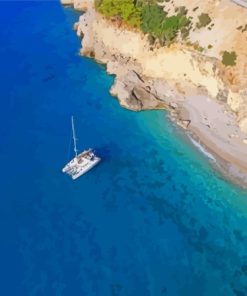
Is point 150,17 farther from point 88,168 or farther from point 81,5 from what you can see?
point 81,5

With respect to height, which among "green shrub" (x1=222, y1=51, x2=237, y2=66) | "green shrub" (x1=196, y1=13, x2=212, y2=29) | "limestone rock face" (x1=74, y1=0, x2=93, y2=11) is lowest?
"limestone rock face" (x1=74, y1=0, x2=93, y2=11)

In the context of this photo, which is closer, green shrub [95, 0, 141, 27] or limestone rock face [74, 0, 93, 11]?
green shrub [95, 0, 141, 27]

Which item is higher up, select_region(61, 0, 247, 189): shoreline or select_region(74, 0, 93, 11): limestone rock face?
select_region(61, 0, 247, 189): shoreline

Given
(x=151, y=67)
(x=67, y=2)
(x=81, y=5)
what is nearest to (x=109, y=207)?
(x=151, y=67)

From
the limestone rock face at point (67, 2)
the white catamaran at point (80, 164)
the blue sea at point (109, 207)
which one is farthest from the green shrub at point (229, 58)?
the limestone rock face at point (67, 2)

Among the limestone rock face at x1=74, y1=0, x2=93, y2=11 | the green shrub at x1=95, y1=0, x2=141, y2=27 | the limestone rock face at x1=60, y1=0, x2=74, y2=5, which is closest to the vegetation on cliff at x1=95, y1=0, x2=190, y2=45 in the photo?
the green shrub at x1=95, y1=0, x2=141, y2=27

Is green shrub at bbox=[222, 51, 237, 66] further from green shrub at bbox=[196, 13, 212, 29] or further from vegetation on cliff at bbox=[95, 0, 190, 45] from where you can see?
vegetation on cliff at bbox=[95, 0, 190, 45]
